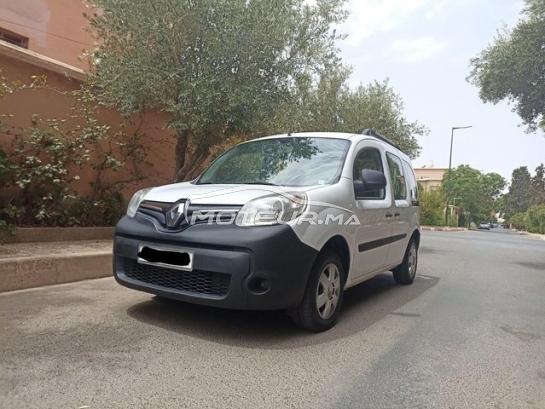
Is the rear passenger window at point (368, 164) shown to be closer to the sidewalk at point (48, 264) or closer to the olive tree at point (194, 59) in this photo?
the olive tree at point (194, 59)

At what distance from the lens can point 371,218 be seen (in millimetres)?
4438

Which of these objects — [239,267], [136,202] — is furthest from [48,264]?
[239,267]

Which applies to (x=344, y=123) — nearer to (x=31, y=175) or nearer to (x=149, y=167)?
(x=149, y=167)

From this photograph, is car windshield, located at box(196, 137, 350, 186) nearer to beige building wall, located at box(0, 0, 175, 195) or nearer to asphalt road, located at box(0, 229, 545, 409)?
asphalt road, located at box(0, 229, 545, 409)

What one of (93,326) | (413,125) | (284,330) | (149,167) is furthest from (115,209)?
(413,125)

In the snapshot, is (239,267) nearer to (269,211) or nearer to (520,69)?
(269,211)

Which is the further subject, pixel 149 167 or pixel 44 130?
pixel 149 167

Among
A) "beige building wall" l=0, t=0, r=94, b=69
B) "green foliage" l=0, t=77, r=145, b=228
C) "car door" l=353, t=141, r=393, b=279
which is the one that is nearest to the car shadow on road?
"car door" l=353, t=141, r=393, b=279

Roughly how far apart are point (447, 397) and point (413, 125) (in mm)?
12252

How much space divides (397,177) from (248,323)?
292 centimetres

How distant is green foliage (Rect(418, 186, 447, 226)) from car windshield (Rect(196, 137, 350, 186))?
32633mm

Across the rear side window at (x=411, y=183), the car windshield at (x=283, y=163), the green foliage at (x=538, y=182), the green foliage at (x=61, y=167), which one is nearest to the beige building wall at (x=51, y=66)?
the green foliage at (x=61, y=167)

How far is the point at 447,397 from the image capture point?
271 centimetres

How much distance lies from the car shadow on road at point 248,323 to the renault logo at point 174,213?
89 cm
